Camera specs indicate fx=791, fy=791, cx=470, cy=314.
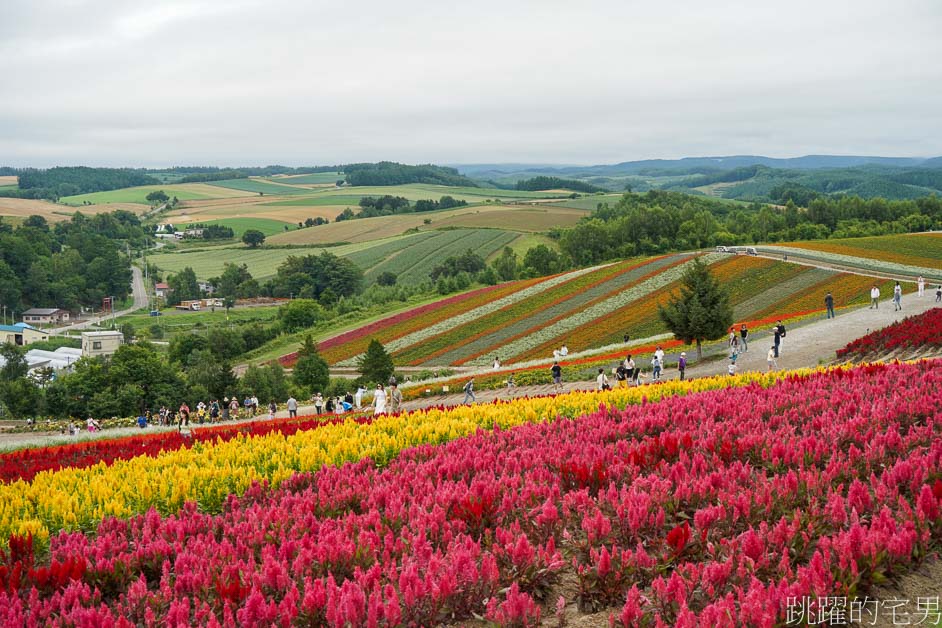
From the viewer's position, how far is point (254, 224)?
18012cm

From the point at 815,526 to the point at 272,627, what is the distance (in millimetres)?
4486

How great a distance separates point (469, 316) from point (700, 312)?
110 ft

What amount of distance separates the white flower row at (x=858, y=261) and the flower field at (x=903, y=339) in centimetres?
3099

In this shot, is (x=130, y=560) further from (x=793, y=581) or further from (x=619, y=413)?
(x=619, y=413)

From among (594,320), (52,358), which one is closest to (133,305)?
(52,358)

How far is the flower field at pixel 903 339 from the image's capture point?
24.7 metres

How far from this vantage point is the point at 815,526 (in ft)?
22.0

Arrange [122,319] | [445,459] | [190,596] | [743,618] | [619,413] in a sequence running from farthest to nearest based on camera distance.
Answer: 1. [122,319]
2. [619,413]
3. [445,459]
4. [190,596]
5. [743,618]

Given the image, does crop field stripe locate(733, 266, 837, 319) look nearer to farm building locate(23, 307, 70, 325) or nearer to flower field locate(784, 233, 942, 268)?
flower field locate(784, 233, 942, 268)

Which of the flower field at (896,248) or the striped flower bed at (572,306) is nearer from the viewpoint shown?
the striped flower bed at (572,306)

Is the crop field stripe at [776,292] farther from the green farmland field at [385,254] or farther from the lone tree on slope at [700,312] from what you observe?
the green farmland field at [385,254]

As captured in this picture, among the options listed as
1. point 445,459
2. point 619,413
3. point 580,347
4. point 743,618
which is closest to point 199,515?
point 445,459

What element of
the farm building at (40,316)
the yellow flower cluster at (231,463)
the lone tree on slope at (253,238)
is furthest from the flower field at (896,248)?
the farm building at (40,316)

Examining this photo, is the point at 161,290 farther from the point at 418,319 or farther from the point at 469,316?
the point at 469,316
